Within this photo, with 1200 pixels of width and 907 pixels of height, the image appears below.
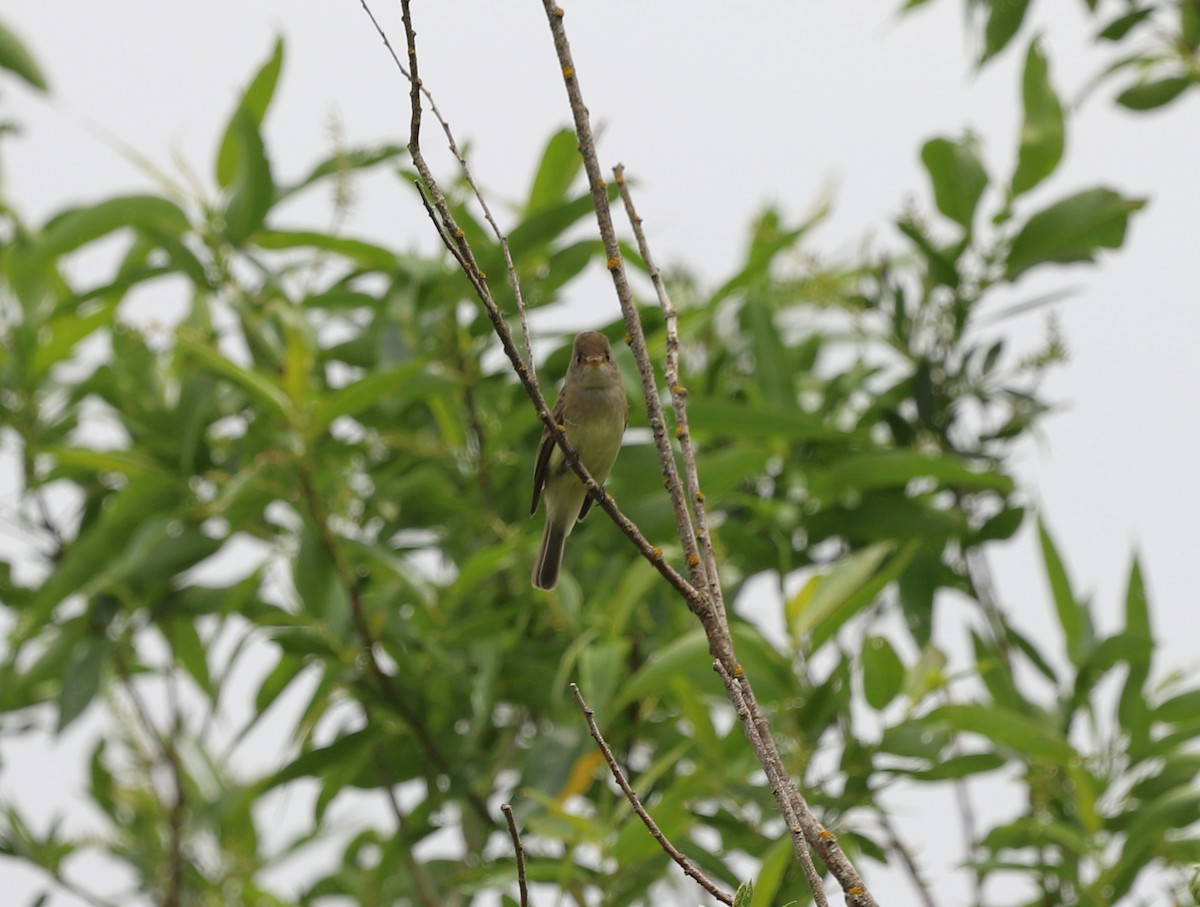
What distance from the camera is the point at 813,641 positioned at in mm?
3578

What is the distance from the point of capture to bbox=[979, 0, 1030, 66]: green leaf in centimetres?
421

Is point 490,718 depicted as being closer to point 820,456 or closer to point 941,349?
point 820,456

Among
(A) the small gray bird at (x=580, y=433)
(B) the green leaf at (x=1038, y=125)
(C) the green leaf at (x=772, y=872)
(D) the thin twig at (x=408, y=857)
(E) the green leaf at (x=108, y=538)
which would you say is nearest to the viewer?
(C) the green leaf at (x=772, y=872)

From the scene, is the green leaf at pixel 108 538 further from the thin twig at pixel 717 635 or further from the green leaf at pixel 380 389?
the thin twig at pixel 717 635

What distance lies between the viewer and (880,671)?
3.54 m

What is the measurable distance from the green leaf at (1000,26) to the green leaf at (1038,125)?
106mm

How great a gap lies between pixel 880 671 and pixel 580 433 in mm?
1067

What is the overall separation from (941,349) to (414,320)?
1.44 meters

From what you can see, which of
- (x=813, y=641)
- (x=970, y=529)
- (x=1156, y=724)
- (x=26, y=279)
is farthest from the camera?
(x=26, y=279)

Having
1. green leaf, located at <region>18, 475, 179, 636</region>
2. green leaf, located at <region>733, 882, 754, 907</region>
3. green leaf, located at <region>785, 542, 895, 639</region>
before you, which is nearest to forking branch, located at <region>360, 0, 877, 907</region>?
green leaf, located at <region>733, 882, 754, 907</region>

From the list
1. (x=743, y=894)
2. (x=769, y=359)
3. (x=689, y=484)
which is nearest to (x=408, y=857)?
(x=769, y=359)

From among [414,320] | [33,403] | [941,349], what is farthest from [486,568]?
[33,403]

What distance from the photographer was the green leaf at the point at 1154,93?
424 cm

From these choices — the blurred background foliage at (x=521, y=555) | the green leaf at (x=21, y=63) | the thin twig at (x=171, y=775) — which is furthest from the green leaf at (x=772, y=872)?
the green leaf at (x=21, y=63)
